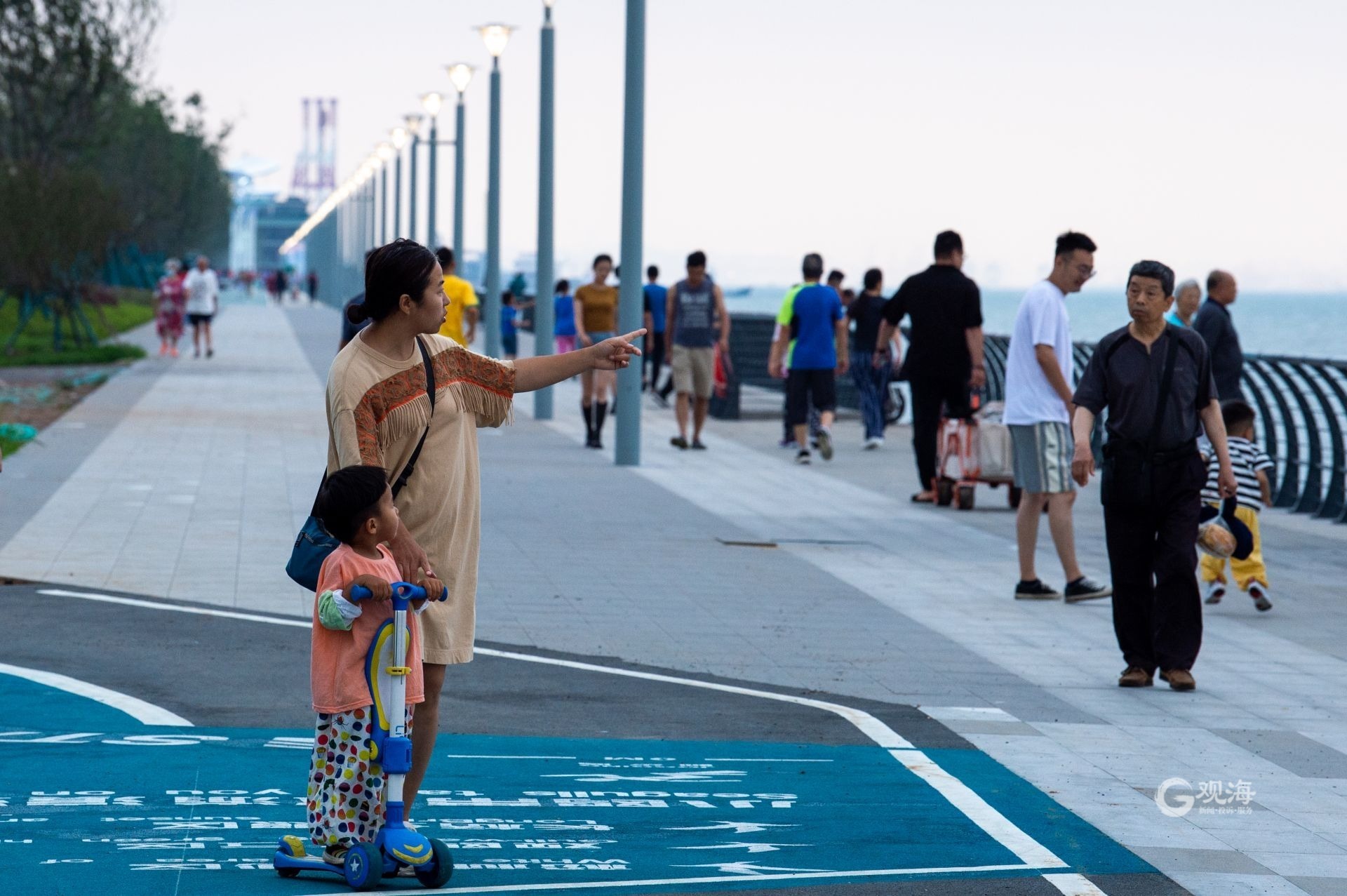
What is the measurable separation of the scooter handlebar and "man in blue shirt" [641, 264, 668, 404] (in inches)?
679

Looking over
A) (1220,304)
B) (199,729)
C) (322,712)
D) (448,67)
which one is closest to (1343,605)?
(1220,304)

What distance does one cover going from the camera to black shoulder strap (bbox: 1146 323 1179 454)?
7.92m

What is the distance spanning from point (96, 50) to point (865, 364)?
2860cm

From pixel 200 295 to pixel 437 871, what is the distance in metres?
31.0

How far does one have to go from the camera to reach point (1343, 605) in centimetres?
1060

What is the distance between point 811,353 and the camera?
59.4ft

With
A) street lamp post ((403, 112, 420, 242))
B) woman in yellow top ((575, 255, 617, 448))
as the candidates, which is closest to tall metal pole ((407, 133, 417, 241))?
street lamp post ((403, 112, 420, 242))

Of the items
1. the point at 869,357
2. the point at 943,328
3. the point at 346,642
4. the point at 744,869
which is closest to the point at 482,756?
the point at 744,869

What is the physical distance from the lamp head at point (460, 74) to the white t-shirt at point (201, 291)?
557 centimetres

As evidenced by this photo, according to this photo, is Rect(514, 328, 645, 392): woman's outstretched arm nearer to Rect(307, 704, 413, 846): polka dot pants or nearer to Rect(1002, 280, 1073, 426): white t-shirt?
Rect(307, 704, 413, 846): polka dot pants

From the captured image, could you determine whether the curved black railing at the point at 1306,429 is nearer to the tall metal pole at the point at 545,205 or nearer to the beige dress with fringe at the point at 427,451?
the tall metal pole at the point at 545,205

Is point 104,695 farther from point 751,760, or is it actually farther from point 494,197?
point 494,197

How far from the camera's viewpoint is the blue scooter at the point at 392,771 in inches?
192

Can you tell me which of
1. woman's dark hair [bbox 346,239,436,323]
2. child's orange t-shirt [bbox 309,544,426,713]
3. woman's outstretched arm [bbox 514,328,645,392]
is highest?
woman's dark hair [bbox 346,239,436,323]
